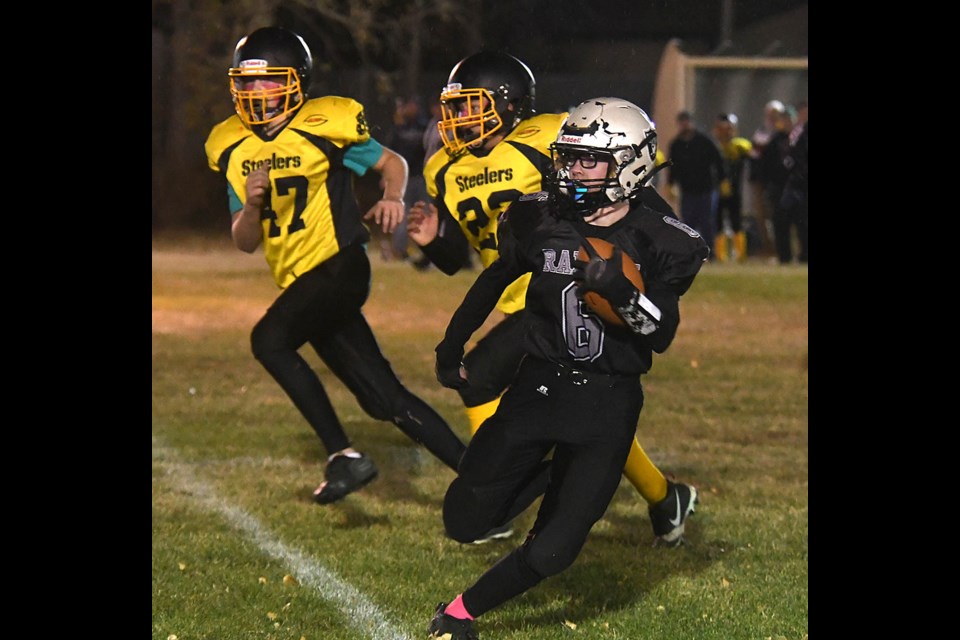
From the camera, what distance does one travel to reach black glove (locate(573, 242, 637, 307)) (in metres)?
4.25

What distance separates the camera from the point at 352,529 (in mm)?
6250

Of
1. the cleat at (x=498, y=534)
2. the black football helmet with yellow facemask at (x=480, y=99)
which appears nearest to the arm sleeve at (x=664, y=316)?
the black football helmet with yellow facemask at (x=480, y=99)

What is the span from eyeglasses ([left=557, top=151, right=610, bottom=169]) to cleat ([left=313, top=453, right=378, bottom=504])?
6.64 feet

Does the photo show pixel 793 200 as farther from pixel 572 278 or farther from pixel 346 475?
pixel 572 278

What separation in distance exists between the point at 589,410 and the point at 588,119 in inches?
34.8

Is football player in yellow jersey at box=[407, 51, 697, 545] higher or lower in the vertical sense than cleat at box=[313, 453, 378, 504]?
higher

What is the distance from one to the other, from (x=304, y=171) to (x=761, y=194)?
1508cm

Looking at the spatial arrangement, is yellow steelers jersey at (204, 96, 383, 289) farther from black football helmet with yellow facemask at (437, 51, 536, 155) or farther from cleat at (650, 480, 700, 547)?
cleat at (650, 480, 700, 547)

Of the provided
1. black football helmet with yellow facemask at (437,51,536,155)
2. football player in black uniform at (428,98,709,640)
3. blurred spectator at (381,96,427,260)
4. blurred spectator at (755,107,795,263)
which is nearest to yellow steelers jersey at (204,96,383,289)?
black football helmet with yellow facemask at (437,51,536,155)

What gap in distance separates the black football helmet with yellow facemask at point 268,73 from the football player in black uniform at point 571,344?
172 centimetres

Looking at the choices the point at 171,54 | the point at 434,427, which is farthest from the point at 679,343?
the point at 171,54

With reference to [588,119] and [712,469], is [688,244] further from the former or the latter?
[712,469]

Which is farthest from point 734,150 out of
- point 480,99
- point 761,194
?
point 480,99

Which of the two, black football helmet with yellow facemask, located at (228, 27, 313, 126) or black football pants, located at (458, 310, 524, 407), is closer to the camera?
black football pants, located at (458, 310, 524, 407)
